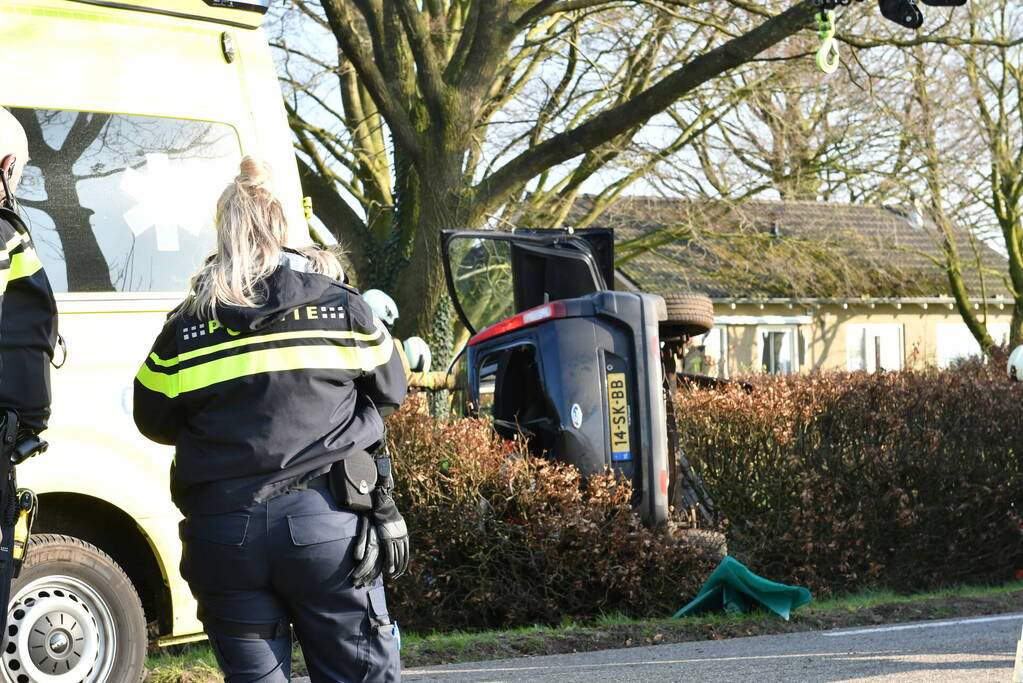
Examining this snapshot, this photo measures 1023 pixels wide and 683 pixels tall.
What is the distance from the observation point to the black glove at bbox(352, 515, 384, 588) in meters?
3.27

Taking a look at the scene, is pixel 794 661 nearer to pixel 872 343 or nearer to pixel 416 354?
pixel 416 354

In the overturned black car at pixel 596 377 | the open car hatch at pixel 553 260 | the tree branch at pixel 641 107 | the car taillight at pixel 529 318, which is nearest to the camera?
the overturned black car at pixel 596 377

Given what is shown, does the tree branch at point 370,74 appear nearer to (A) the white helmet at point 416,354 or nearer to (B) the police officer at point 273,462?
(A) the white helmet at point 416,354

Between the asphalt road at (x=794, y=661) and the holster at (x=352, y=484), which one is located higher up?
the holster at (x=352, y=484)

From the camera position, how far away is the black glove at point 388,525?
337 cm

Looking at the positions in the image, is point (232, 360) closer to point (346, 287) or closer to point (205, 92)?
point (346, 287)

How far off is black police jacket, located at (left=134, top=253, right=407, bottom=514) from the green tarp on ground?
4793 mm

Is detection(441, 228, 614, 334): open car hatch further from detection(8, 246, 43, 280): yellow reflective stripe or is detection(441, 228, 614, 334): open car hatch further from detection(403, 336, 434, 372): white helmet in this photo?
detection(8, 246, 43, 280): yellow reflective stripe

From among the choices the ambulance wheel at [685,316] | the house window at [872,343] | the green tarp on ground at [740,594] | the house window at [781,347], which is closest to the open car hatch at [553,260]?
the ambulance wheel at [685,316]

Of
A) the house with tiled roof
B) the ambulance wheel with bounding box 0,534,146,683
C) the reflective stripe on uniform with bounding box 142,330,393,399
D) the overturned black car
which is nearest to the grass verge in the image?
the ambulance wheel with bounding box 0,534,146,683

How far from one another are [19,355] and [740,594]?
524 cm

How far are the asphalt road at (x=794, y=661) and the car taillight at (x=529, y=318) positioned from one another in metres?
2.35

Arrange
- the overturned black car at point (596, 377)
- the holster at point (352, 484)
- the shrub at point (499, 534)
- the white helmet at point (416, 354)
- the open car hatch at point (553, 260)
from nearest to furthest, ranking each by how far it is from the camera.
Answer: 1. the holster at point (352, 484)
2. the shrub at point (499, 534)
3. the overturned black car at point (596, 377)
4. the open car hatch at point (553, 260)
5. the white helmet at point (416, 354)

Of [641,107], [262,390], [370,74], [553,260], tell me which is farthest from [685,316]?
[370,74]
